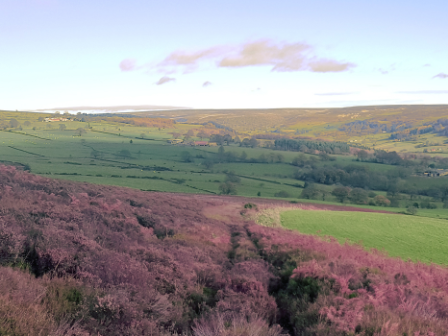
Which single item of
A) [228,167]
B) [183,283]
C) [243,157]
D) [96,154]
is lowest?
[228,167]

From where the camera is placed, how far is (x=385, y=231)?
18.5m

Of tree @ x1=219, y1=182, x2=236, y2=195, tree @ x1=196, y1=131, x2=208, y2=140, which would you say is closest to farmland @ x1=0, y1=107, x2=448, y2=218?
tree @ x1=219, y1=182, x2=236, y2=195

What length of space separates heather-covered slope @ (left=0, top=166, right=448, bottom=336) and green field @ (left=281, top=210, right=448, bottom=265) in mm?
3215

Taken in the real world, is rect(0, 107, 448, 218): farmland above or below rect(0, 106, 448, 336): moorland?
below

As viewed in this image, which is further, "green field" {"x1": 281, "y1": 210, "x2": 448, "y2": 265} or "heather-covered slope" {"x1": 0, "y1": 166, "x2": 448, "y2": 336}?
"green field" {"x1": 281, "y1": 210, "x2": 448, "y2": 265}

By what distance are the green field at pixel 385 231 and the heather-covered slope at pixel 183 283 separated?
3215mm

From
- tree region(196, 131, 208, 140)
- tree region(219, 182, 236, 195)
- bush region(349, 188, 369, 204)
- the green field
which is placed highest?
tree region(196, 131, 208, 140)

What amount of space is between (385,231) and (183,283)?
44.3 ft

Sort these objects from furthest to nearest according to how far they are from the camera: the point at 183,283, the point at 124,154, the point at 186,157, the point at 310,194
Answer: the point at 186,157, the point at 124,154, the point at 310,194, the point at 183,283

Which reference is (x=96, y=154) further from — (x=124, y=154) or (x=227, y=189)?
(x=227, y=189)

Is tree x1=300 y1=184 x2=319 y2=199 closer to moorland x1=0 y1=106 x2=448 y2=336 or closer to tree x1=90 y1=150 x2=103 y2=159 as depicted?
moorland x1=0 y1=106 x2=448 y2=336

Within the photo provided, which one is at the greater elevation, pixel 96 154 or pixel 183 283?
pixel 183 283

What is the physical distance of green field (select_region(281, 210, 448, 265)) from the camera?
1545 cm

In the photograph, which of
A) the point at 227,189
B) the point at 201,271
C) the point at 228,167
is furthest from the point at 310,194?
the point at 201,271
